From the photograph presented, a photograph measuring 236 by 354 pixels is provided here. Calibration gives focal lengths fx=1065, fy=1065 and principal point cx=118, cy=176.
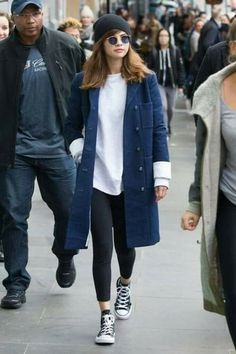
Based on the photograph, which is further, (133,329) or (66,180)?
(66,180)

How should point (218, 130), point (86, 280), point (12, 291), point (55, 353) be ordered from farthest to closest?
point (86, 280) < point (12, 291) < point (55, 353) < point (218, 130)

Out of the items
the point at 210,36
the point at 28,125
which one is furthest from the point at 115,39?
the point at 210,36

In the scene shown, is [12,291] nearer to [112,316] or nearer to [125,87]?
[112,316]

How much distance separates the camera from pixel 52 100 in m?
6.36

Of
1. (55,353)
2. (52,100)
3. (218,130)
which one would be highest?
(218,130)

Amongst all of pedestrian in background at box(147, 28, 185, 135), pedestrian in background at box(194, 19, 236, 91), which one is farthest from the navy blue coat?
pedestrian in background at box(147, 28, 185, 135)

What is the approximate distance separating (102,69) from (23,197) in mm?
1090

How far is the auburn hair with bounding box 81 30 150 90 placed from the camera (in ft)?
18.8

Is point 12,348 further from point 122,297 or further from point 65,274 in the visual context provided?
point 65,274

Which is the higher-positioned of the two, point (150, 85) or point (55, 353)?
point (150, 85)

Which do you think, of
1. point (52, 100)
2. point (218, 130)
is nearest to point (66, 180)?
point (52, 100)

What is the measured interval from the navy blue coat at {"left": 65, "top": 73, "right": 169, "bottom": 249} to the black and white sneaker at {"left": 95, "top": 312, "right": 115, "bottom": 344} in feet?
1.35

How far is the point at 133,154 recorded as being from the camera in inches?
225

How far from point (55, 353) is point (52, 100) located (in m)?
1.59
